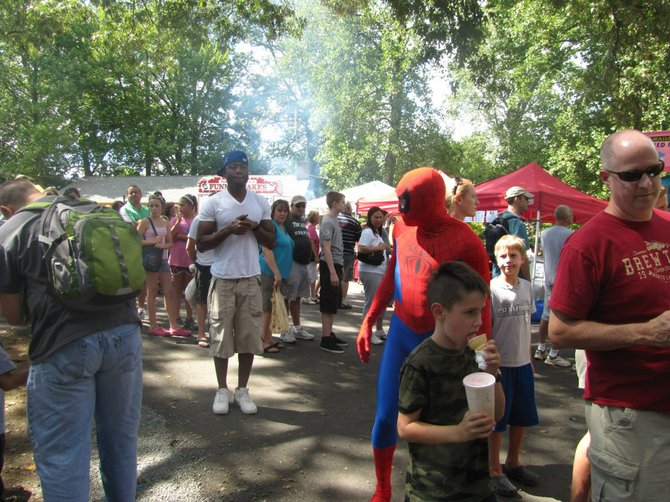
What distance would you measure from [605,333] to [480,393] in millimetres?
539

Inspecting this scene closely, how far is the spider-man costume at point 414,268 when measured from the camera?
2803 mm

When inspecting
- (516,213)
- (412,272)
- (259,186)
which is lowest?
(412,272)

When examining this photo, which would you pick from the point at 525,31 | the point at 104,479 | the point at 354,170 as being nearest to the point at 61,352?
the point at 104,479

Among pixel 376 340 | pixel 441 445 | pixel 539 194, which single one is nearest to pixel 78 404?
pixel 441 445

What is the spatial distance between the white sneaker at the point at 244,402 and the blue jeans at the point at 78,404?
6.51ft

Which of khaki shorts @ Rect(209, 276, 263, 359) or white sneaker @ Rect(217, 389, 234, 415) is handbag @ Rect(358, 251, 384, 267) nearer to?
khaki shorts @ Rect(209, 276, 263, 359)

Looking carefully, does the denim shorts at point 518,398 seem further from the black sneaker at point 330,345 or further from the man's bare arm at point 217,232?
the black sneaker at point 330,345

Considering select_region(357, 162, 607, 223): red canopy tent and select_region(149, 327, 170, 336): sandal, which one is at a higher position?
select_region(357, 162, 607, 223): red canopy tent

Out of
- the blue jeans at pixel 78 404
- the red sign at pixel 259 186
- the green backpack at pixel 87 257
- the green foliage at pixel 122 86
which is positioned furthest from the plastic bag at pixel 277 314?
the red sign at pixel 259 186

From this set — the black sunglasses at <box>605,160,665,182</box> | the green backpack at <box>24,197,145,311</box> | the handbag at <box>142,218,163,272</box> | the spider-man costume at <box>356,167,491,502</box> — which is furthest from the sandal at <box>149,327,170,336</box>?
the black sunglasses at <box>605,160,665,182</box>

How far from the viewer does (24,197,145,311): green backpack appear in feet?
7.28

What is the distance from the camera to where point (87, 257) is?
2.23m

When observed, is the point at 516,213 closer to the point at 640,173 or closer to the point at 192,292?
the point at 192,292

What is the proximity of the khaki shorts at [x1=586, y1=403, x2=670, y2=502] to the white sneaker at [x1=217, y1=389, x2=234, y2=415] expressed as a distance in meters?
3.18
